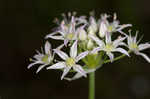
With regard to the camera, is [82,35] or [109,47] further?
[82,35]

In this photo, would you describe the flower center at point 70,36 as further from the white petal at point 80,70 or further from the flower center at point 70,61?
the white petal at point 80,70

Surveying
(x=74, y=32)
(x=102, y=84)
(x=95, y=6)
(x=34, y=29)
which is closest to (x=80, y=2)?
(x=95, y=6)

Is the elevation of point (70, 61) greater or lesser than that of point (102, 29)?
lesser

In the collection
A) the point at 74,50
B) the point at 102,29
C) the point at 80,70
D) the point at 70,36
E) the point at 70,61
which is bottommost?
the point at 80,70

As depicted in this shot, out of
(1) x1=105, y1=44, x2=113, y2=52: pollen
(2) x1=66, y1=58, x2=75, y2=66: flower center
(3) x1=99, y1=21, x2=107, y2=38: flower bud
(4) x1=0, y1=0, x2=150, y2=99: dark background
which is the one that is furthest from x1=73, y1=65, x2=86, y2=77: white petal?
(4) x1=0, y1=0, x2=150, y2=99: dark background

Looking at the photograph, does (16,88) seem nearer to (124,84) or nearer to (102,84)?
(102,84)

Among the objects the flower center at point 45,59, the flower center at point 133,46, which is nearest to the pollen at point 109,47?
the flower center at point 133,46

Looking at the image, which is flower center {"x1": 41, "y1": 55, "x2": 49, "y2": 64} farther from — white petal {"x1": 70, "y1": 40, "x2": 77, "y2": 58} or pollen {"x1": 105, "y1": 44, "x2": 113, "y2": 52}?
pollen {"x1": 105, "y1": 44, "x2": 113, "y2": 52}

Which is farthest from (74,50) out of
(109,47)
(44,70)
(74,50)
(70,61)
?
(44,70)

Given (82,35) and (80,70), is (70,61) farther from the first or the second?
(82,35)
